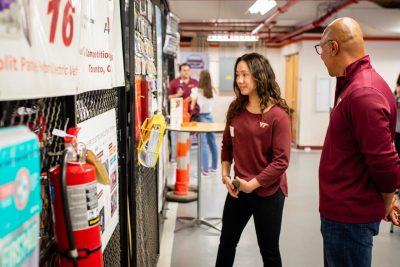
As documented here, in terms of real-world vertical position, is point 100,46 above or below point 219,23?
below

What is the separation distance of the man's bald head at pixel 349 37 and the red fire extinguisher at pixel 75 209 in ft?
4.14

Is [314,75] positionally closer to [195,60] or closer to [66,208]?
[195,60]

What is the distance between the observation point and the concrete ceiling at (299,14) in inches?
282

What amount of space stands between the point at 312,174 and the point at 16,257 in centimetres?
629

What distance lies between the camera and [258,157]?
220 cm

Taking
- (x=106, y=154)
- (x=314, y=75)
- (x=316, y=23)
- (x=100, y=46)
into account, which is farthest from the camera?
(x=314, y=75)

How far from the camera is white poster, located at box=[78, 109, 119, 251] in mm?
1335

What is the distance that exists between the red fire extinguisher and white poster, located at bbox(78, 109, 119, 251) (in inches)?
10.5

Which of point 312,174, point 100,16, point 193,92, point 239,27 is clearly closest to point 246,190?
point 100,16

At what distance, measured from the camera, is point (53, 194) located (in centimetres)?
92

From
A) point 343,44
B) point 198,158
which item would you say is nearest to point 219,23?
point 198,158

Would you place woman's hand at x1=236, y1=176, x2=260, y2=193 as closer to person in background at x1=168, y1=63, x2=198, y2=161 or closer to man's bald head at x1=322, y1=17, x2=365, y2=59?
man's bald head at x1=322, y1=17, x2=365, y2=59

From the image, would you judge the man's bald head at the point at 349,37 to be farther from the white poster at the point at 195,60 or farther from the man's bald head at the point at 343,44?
the white poster at the point at 195,60

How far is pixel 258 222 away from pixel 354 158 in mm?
737
